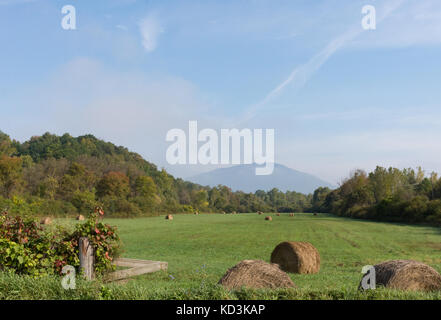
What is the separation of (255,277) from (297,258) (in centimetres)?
511

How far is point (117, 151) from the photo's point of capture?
4269 inches

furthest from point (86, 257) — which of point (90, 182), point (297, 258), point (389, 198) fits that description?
point (90, 182)

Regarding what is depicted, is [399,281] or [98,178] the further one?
[98,178]

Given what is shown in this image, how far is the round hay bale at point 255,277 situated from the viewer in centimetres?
649

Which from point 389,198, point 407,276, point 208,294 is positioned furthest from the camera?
point 389,198

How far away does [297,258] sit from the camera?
11359 millimetres

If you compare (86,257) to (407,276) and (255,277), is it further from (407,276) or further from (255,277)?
(407,276)

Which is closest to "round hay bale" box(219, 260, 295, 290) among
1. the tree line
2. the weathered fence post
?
the weathered fence post

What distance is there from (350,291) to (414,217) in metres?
46.0

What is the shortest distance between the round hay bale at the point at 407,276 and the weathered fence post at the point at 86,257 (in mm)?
5752

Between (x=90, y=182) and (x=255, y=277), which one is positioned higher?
(x=90, y=182)

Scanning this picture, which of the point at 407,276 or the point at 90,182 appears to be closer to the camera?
the point at 407,276
